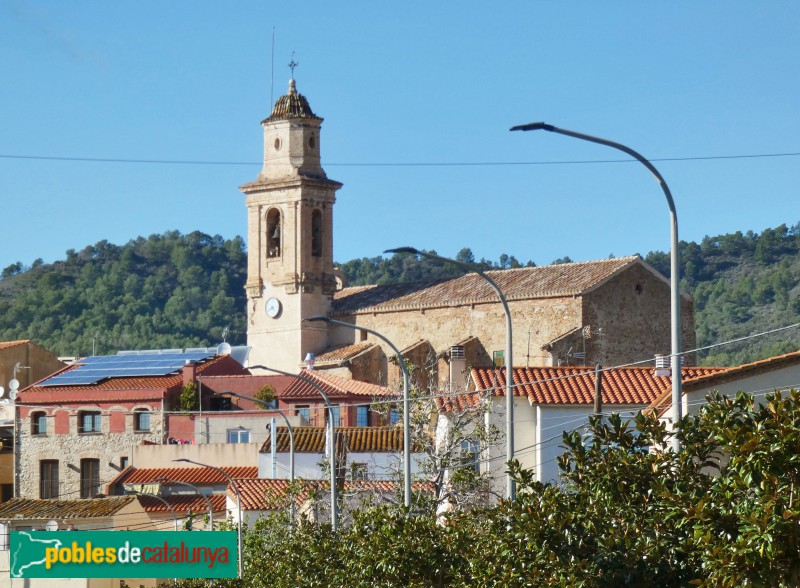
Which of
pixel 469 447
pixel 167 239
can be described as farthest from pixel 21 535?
pixel 167 239

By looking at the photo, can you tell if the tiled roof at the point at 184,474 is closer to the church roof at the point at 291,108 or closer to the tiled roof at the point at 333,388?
the tiled roof at the point at 333,388

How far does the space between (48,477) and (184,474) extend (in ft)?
41.0

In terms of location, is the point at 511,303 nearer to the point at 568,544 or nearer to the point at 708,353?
the point at 708,353

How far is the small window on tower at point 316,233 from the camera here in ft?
290

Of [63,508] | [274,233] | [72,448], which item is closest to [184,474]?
[63,508]

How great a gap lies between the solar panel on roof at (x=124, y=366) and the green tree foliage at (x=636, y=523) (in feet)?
184

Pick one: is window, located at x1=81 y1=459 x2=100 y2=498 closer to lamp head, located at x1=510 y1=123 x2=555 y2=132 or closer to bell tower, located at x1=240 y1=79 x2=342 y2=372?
bell tower, located at x1=240 y1=79 x2=342 y2=372

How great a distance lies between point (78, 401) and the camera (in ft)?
276

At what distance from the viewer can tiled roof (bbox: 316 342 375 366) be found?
81312 millimetres

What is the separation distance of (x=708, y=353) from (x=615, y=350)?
36198 millimetres

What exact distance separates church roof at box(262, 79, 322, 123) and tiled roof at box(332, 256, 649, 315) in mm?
Result: 9044

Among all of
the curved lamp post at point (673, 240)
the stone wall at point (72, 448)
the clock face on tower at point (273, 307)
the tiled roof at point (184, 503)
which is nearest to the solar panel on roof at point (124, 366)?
the stone wall at point (72, 448)

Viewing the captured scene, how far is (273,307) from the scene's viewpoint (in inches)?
3440

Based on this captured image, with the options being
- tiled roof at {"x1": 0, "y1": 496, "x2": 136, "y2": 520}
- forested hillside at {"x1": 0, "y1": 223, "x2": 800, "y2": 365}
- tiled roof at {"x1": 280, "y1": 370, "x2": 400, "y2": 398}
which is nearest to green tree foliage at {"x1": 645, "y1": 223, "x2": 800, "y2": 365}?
Answer: forested hillside at {"x1": 0, "y1": 223, "x2": 800, "y2": 365}
